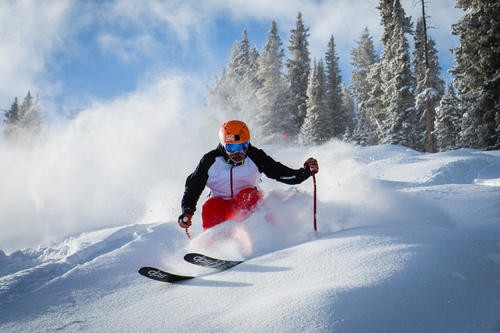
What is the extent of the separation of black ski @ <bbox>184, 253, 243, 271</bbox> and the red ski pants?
0.98 metres

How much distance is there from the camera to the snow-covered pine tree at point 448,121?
93.0 ft

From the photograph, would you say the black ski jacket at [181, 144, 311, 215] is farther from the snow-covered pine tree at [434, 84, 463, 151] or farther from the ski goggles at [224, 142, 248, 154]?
the snow-covered pine tree at [434, 84, 463, 151]

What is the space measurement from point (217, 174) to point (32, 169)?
36.8 ft

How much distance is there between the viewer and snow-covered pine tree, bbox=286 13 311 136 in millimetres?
41000

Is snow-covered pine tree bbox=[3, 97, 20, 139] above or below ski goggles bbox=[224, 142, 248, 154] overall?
above

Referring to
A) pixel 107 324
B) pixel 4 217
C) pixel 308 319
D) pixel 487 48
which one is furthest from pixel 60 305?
pixel 487 48

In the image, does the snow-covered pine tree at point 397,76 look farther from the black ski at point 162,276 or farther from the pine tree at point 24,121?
the pine tree at point 24,121

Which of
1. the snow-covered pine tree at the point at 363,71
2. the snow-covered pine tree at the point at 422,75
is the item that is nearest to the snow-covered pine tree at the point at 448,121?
the snow-covered pine tree at the point at 422,75

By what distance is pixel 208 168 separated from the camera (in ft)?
15.4

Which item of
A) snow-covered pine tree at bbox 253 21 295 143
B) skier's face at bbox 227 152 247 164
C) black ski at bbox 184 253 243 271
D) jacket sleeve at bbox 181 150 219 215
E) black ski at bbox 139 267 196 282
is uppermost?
snow-covered pine tree at bbox 253 21 295 143

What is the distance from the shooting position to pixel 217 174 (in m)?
4.70

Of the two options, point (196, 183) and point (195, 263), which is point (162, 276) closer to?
point (195, 263)

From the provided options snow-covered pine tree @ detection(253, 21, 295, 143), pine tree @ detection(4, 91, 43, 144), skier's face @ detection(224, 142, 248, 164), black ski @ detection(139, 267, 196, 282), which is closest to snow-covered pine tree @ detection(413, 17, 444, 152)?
snow-covered pine tree @ detection(253, 21, 295, 143)

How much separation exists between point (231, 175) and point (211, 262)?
164 cm
